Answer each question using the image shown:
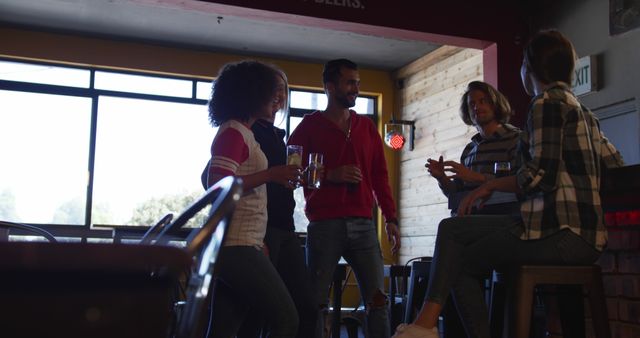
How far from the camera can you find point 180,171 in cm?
791

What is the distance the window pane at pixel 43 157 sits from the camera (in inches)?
288

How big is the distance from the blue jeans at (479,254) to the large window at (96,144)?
608cm

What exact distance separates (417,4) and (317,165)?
275 centimetres

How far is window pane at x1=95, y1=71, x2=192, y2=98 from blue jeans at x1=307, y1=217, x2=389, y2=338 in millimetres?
5411

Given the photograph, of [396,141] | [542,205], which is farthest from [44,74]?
[542,205]

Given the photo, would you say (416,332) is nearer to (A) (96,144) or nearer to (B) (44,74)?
(A) (96,144)

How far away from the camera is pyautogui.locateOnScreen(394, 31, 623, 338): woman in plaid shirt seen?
190 cm

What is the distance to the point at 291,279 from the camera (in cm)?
232

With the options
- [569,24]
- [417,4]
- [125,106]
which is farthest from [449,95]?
[125,106]

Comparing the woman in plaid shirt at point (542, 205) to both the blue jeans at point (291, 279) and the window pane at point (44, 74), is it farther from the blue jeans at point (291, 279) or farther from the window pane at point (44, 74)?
the window pane at point (44, 74)

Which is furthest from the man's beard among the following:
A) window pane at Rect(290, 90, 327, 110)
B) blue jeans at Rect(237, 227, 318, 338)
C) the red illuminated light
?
window pane at Rect(290, 90, 327, 110)

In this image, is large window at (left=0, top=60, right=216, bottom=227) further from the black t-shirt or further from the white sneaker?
the white sneaker

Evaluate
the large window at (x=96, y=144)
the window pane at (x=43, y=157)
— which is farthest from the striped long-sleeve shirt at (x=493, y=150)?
the window pane at (x=43, y=157)

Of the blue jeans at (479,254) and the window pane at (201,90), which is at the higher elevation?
the window pane at (201,90)
